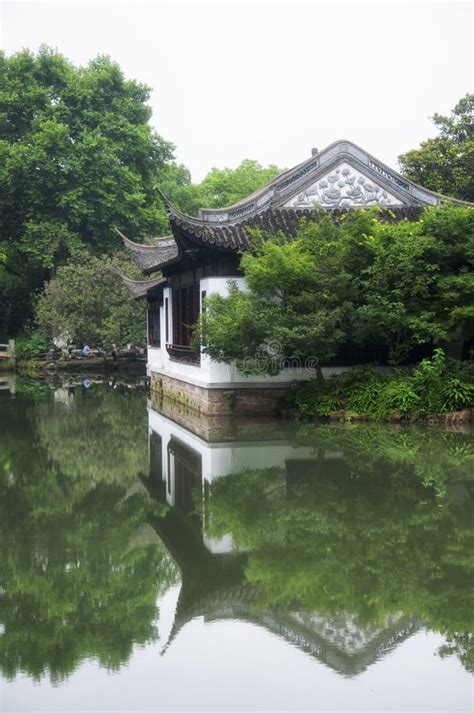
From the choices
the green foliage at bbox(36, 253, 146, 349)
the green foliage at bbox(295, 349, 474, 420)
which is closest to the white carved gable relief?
the green foliage at bbox(295, 349, 474, 420)

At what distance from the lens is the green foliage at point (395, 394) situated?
47.7ft

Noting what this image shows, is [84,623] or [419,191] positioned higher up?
[419,191]

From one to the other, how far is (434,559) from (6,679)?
138 inches

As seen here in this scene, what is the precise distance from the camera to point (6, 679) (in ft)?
15.8

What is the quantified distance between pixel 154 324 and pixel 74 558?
738 inches

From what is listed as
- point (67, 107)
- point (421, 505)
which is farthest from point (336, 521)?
point (67, 107)

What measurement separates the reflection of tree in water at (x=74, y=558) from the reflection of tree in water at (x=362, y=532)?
85 centimetres

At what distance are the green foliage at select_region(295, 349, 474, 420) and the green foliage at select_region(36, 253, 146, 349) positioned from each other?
50.4ft

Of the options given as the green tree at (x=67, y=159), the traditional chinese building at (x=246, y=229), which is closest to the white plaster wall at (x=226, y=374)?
the traditional chinese building at (x=246, y=229)

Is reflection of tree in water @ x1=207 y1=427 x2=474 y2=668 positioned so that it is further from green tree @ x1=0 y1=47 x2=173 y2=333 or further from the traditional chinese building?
green tree @ x1=0 y1=47 x2=173 y2=333

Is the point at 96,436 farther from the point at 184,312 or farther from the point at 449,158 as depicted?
the point at 449,158

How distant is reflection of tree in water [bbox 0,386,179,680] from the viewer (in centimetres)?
533

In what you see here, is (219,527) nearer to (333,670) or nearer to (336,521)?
(336,521)

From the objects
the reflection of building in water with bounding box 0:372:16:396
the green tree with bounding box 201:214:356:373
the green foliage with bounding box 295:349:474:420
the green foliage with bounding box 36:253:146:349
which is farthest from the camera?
the green foliage with bounding box 36:253:146:349
